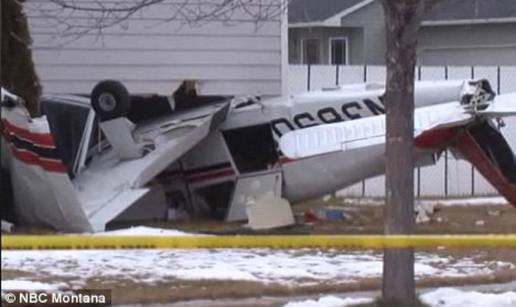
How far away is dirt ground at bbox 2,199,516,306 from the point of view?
10.7m

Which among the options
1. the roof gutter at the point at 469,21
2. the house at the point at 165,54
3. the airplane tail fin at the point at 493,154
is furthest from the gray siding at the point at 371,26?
the airplane tail fin at the point at 493,154

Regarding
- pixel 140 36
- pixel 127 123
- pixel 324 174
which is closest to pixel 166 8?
pixel 140 36

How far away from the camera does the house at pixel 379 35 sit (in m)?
29.3

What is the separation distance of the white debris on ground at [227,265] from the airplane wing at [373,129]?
228 cm

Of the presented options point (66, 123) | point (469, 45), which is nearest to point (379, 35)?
point (469, 45)

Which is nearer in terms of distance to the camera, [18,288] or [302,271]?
[18,288]

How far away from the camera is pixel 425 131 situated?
1552 cm

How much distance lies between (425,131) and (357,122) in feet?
3.21

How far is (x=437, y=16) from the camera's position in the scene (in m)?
28.5

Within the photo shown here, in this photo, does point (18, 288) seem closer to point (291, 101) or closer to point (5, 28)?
point (5, 28)

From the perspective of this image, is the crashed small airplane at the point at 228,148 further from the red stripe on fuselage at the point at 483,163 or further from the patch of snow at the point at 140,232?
the patch of snow at the point at 140,232

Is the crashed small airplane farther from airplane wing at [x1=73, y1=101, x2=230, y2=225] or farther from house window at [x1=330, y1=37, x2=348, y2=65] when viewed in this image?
house window at [x1=330, y1=37, x2=348, y2=65]

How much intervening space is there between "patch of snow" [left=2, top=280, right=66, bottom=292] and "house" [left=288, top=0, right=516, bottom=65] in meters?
18.5

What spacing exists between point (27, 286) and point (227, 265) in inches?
104
